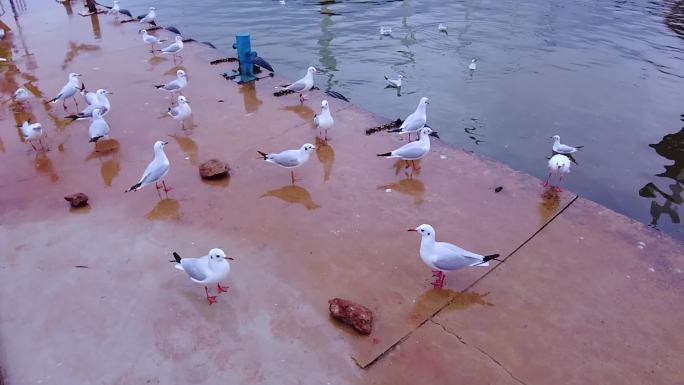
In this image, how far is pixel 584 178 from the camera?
790 cm

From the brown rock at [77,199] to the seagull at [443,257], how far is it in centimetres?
405

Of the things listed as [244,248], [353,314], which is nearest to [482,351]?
[353,314]

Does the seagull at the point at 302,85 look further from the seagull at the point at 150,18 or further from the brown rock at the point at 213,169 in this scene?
the seagull at the point at 150,18

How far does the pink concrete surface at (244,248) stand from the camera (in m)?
3.81

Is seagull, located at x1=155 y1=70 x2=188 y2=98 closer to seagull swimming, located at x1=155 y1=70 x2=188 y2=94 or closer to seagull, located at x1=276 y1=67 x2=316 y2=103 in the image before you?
seagull swimming, located at x1=155 y1=70 x2=188 y2=94

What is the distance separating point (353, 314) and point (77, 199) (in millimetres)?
3789

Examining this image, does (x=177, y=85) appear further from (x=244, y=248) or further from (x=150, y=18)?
(x=150, y=18)

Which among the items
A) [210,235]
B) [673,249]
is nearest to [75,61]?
[210,235]

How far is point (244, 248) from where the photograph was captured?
5.02 meters

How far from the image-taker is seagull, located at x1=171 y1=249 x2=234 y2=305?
427 centimetres

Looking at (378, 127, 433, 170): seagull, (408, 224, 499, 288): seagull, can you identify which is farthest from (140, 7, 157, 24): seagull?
(408, 224, 499, 288): seagull

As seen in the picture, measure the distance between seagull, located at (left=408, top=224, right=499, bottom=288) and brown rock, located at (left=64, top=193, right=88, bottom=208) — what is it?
4054mm

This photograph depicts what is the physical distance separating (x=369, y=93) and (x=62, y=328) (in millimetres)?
8708

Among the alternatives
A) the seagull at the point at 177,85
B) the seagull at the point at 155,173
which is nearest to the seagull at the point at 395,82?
the seagull at the point at 177,85
